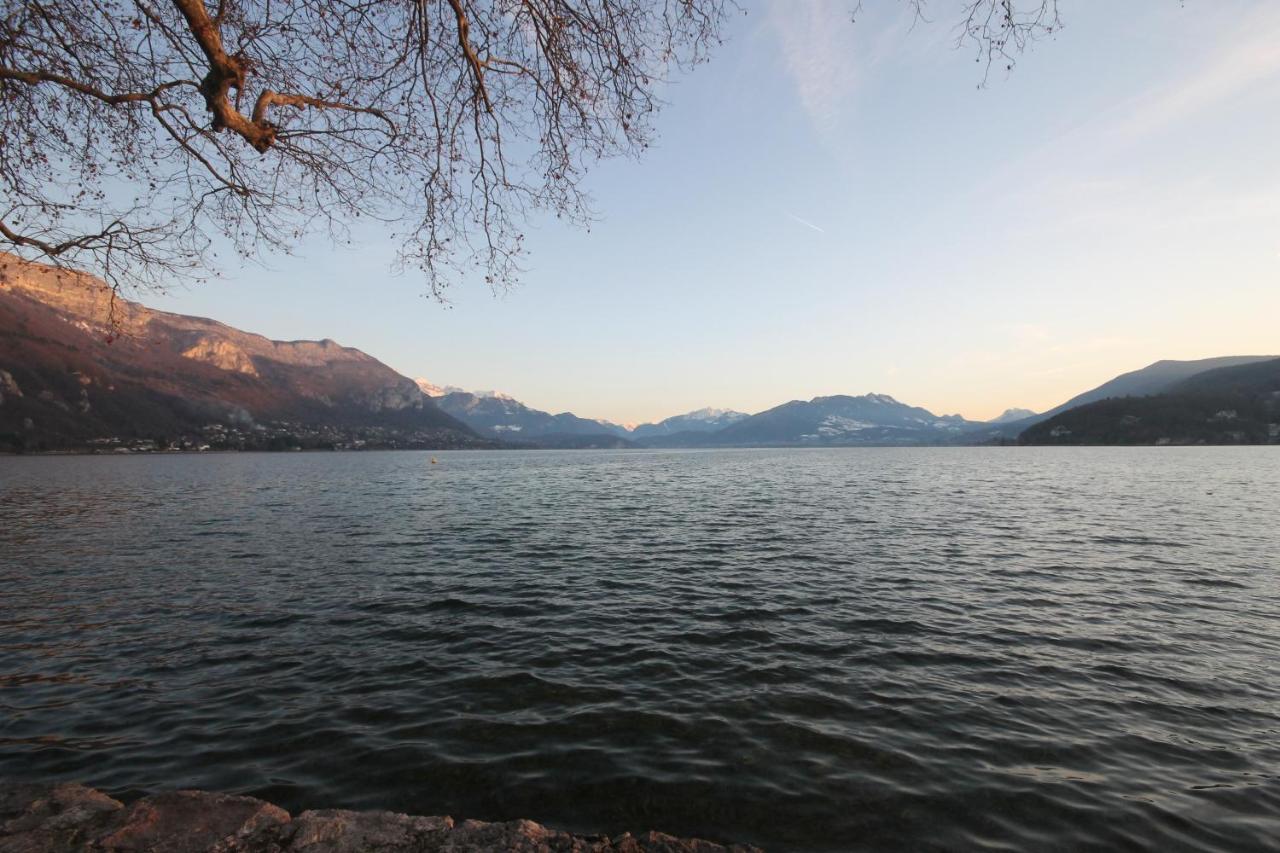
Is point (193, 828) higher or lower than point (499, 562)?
higher

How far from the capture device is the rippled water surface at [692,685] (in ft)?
27.5

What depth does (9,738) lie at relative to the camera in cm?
1007

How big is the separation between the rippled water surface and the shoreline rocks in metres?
2.41

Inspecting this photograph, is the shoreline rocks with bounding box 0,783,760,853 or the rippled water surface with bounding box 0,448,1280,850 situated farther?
the rippled water surface with bounding box 0,448,1280,850

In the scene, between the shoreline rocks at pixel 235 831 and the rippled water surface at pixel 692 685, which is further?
the rippled water surface at pixel 692 685

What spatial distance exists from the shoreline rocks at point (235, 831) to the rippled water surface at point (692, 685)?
2.41 m

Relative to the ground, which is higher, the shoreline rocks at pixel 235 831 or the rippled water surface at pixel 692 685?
the shoreline rocks at pixel 235 831

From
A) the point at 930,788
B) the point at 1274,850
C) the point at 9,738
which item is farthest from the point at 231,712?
the point at 1274,850

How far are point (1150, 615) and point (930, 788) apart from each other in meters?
14.4

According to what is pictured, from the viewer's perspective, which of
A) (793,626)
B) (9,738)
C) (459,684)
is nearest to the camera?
(9,738)

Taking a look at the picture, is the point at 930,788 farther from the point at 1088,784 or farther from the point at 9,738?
the point at 9,738

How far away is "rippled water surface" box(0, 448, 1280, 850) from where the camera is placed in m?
8.39

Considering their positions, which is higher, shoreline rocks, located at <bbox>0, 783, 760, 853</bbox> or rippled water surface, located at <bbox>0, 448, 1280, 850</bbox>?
shoreline rocks, located at <bbox>0, 783, 760, 853</bbox>

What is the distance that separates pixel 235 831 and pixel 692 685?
886 centimetres
